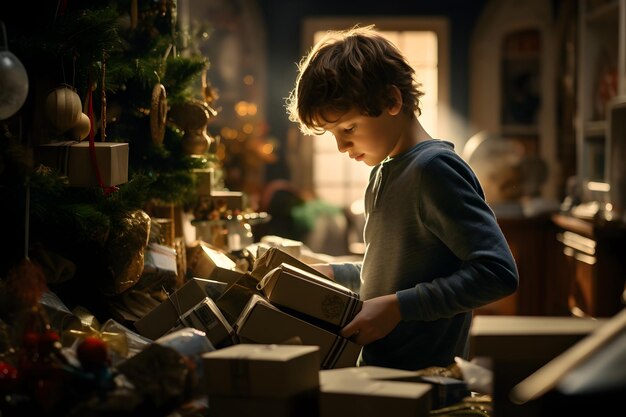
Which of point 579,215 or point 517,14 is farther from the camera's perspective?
point 517,14

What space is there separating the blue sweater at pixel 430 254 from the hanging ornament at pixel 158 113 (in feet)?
2.17

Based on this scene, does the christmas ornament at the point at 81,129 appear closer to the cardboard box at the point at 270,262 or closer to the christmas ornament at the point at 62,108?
the christmas ornament at the point at 62,108

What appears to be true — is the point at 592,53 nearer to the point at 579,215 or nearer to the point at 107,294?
the point at 579,215

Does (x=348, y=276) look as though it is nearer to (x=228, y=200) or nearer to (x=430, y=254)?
(x=430, y=254)

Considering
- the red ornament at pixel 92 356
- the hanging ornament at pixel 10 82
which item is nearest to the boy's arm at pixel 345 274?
the red ornament at pixel 92 356

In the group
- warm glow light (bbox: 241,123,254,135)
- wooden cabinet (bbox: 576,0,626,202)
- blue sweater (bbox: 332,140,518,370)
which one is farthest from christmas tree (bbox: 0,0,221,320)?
warm glow light (bbox: 241,123,254,135)

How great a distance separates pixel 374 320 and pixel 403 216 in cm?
25

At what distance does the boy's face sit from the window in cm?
→ 701

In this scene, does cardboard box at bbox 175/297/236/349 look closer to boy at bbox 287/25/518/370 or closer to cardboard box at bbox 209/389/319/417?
boy at bbox 287/25/518/370

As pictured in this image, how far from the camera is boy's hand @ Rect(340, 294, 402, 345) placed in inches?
75.9

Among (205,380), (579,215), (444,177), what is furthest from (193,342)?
(579,215)

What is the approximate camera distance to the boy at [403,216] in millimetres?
1881

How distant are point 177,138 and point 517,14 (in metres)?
6.54

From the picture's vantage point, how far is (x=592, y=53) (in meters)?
6.03
